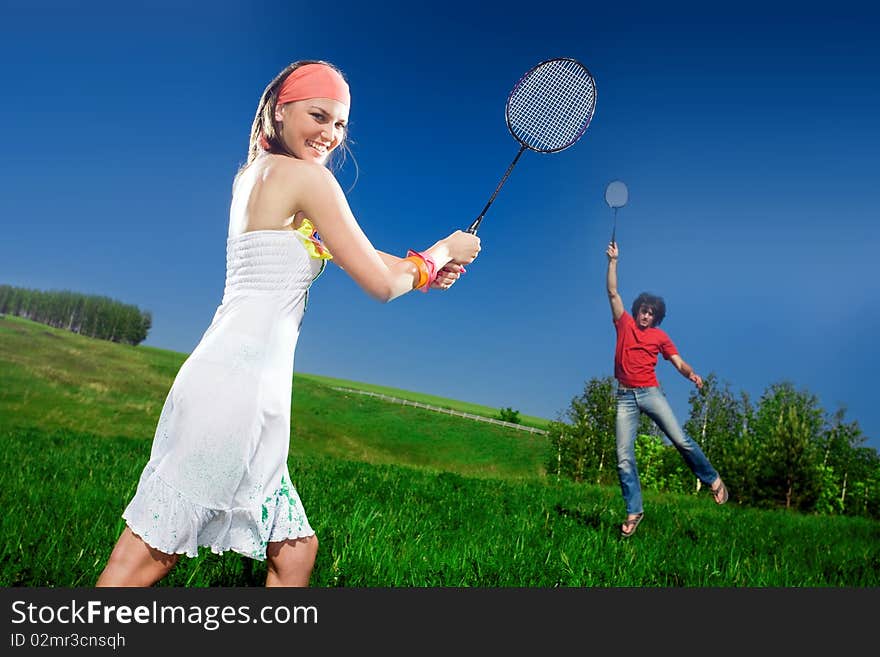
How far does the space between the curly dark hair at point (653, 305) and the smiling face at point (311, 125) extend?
5.44 meters

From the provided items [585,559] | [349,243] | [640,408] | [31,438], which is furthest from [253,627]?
[31,438]

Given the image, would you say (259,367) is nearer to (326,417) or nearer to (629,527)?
(629,527)

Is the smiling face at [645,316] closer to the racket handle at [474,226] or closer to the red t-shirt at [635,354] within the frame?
the red t-shirt at [635,354]

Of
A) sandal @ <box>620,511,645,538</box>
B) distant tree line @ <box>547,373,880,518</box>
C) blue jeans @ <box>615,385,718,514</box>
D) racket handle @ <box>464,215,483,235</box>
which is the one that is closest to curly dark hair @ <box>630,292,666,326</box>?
blue jeans @ <box>615,385,718,514</box>

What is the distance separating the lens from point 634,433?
7078mm

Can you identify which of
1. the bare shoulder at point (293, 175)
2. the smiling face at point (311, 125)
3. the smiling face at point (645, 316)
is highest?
the smiling face at point (645, 316)

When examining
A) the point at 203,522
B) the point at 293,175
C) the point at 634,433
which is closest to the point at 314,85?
the point at 293,175

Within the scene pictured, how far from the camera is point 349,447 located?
99.6ft

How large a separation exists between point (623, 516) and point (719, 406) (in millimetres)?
25939

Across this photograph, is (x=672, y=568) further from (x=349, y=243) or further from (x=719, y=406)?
(x=719, y=406)

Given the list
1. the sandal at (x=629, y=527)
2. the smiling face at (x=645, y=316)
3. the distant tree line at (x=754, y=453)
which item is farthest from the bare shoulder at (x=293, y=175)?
the distant tree line at (x=754, y=453)

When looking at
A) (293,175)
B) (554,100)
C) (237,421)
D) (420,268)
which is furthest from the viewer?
(554,100)

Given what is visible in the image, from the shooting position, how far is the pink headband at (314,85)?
8.56ft

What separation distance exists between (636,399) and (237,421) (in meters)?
5.59
